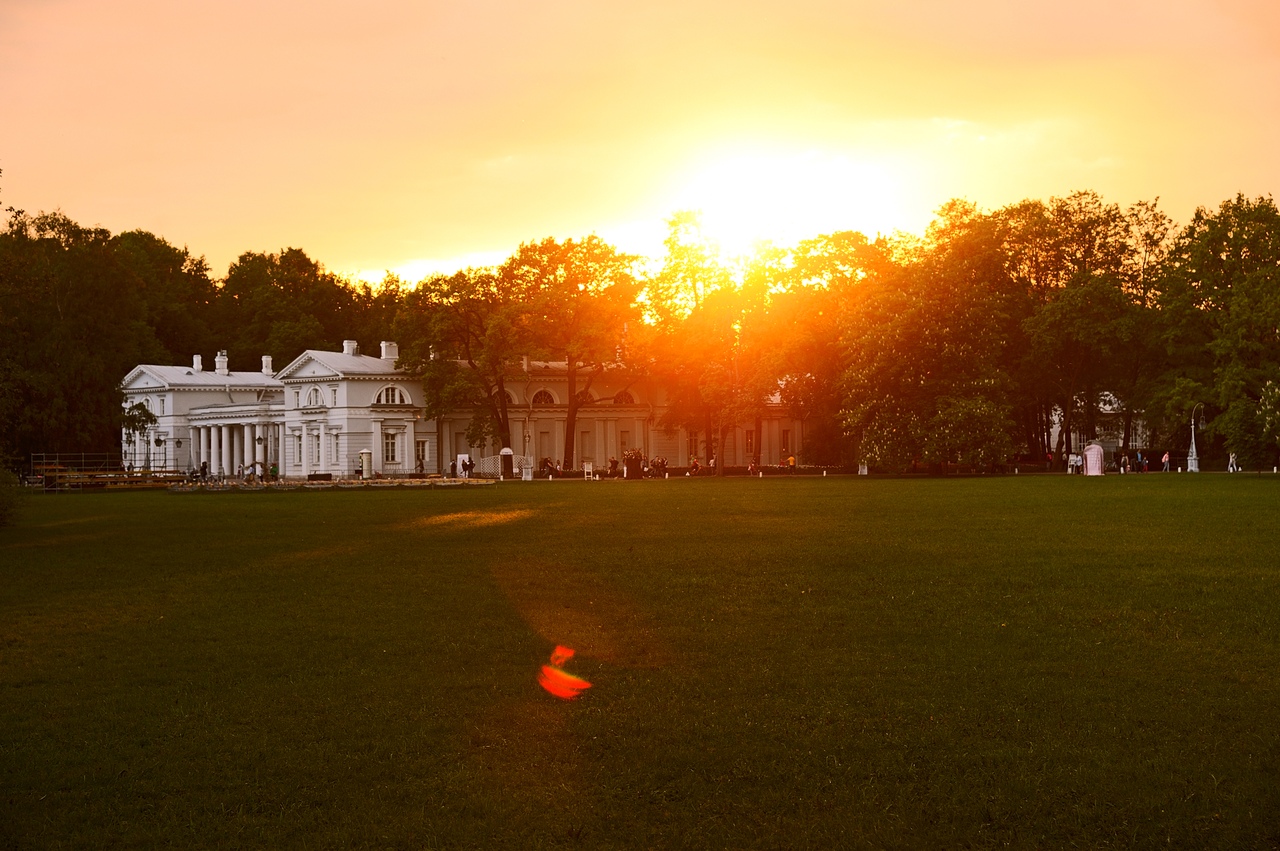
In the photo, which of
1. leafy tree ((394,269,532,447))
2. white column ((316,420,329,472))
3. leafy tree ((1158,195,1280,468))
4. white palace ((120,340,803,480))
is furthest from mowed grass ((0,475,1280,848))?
white column ((316,420,329,472))

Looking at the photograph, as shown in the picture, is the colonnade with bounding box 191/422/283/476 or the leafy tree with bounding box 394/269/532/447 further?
the colonnade with bounding box 191/422/283/476

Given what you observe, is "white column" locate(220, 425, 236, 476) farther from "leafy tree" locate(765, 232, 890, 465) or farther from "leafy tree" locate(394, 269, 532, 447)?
"leafy tree" locate(765, 232, 890, 465)

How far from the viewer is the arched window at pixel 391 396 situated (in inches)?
3275

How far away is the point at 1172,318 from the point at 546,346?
3526 centimetres

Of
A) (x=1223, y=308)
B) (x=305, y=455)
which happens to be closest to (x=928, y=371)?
(x=1223, y=308)

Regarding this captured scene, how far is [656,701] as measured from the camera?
32.4 ft

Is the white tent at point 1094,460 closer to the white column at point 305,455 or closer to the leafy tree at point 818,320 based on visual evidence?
the leafy tree at point 818,320

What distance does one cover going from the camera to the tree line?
59.2 meters

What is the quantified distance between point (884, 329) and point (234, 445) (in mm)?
51583

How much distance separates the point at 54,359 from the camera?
49.8 metres

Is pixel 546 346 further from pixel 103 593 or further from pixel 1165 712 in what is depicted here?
pixel 1165 712

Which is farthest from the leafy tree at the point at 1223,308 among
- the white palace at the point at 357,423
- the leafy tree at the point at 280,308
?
the leafy tree at the point at 280,308

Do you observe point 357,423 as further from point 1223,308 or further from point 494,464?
point 1223,308

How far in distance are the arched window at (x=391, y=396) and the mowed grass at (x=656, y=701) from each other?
62.7m
